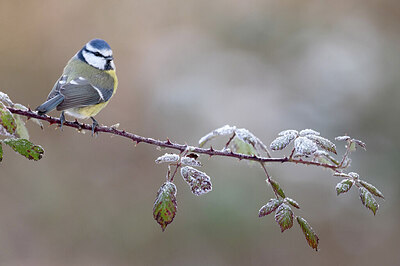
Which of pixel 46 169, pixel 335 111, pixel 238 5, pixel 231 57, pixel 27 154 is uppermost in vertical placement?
pixel 238 5

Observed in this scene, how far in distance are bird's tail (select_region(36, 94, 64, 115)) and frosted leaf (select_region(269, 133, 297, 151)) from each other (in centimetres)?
75

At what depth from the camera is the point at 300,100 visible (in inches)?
199

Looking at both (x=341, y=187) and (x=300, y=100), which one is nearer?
(x=341, y=187)

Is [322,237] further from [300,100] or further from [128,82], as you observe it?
[128,82]

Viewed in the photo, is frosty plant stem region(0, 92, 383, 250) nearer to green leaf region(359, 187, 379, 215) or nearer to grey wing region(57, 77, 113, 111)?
green leaf region(359, 187, 379, 215)

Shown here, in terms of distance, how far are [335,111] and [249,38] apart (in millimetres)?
1374

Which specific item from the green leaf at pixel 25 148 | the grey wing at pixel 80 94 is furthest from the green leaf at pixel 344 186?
the grey wing at pixel 80 94

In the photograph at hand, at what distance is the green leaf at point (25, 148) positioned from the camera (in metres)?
1.14

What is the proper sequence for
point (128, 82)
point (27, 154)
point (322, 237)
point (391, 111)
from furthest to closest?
point (128, 82), point (391, 111), point (322, 237), point (27, 154)

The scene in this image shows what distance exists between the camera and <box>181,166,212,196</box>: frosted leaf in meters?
1.20

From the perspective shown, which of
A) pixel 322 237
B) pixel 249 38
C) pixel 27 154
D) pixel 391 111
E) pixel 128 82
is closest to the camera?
pixel 27 154

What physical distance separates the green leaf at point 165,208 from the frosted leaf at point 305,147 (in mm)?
347

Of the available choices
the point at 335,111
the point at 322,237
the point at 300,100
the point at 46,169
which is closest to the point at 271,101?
the point at 300,100

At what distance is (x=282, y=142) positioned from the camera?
128 centimetres
